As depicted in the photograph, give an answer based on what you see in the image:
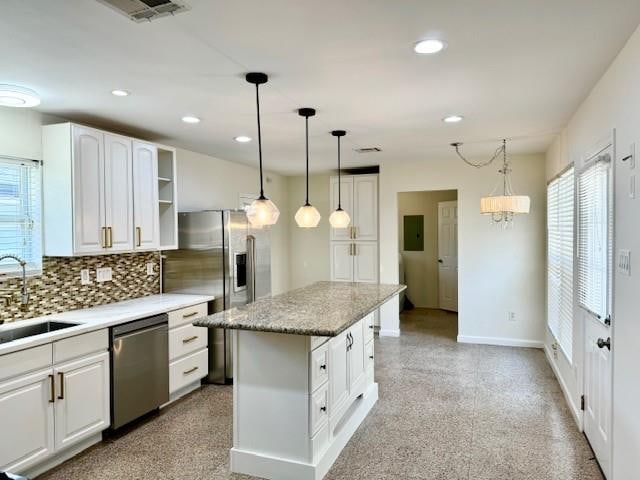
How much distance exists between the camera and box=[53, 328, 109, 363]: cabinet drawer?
272 cm

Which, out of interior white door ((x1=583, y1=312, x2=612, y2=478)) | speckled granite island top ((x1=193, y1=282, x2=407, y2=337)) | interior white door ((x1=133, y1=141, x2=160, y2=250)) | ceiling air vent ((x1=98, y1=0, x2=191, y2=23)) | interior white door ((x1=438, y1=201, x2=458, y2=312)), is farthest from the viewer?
interior white door ((x1=438, y1=201, x2=458, y2=312))

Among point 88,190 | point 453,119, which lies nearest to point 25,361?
point 88,190

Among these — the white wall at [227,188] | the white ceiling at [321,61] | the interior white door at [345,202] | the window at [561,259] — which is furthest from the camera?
the interior white door at [345,202]

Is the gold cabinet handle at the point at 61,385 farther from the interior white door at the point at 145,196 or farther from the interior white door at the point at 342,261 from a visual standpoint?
the interior white door at the point at 342,261

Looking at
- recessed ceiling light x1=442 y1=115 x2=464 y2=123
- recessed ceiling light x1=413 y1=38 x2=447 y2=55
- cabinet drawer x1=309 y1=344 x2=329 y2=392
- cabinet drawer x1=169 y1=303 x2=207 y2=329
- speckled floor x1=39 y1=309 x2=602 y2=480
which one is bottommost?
speckled floor x1=39 y1=309 x2=602 y2=480

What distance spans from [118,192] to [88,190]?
28cm

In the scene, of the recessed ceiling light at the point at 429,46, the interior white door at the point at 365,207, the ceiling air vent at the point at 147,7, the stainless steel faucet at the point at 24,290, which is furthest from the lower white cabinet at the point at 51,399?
the interior white door at the point at 365,207

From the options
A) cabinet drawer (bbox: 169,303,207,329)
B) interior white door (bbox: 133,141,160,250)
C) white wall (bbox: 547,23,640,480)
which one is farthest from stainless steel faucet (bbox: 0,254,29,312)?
white wall (bbox: 547,23,640,480)

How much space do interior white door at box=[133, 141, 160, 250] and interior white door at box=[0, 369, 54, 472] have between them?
143cm

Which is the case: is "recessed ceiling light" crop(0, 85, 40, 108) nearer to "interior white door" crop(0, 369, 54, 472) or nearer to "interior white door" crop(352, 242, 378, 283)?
"interior white door" crop(0, 369, 54, 472)

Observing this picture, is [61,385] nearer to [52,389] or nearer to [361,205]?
[52,389]

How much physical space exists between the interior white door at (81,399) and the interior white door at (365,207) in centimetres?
399

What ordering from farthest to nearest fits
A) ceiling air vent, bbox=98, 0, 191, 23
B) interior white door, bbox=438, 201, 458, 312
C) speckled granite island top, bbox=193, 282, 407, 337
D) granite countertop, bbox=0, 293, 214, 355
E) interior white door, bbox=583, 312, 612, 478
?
interior white door, bbox=438, 201, 458, 312 → granite countertop, bbox=0, 293, 214, 355 → interior white door, bbox=583, 312, 612, 478 → speckled granite island top, bbox=193, 282, 407, 337 → ceiling air vent, bbox=98, 0, 191, 23

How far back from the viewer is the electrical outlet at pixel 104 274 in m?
3.70
